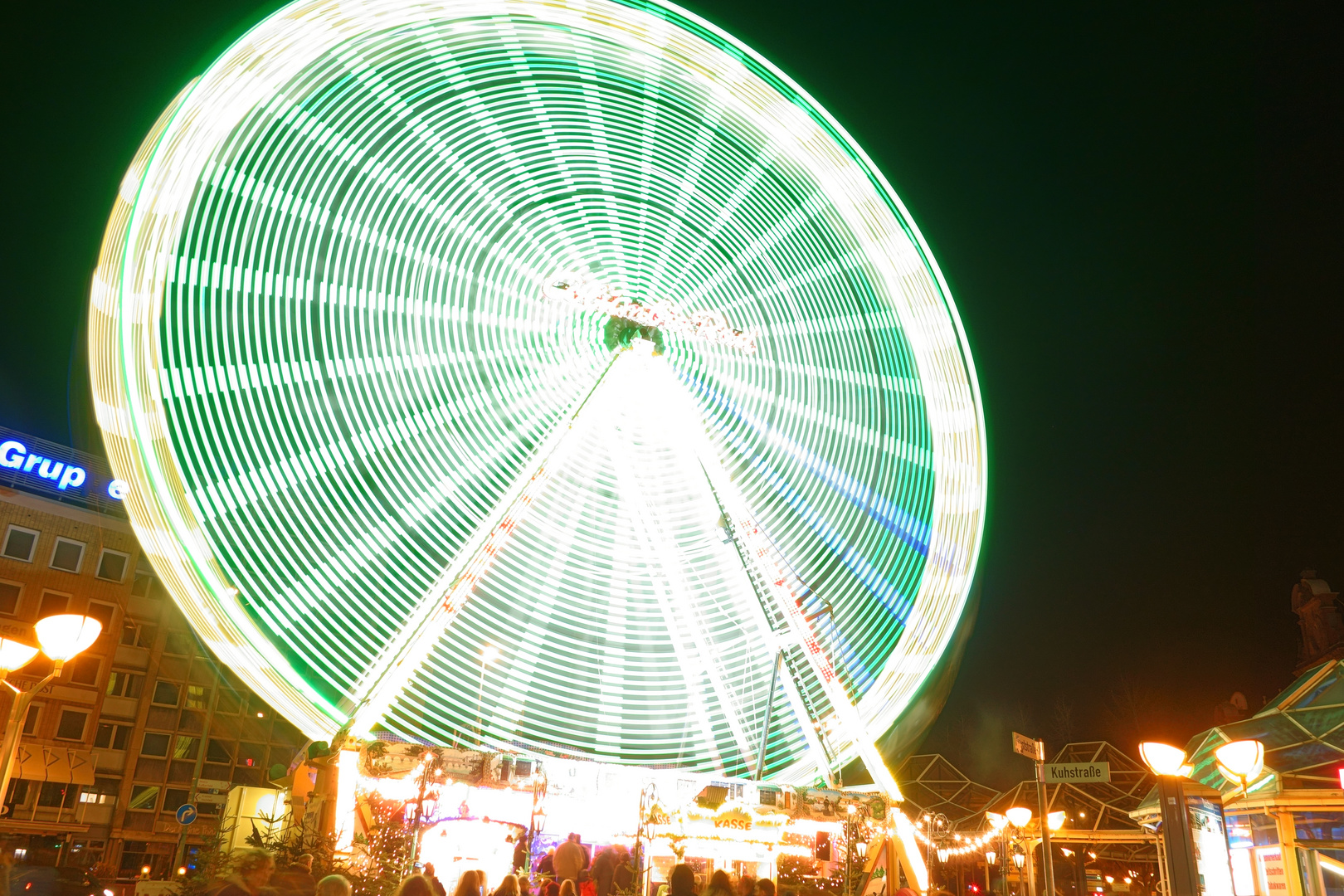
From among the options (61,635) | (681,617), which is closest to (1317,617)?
(681,617)

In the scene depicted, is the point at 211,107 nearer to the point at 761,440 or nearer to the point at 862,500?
the point at 761,440

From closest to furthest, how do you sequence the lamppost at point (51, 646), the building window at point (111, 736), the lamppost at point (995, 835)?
the lamppost at point (51, 646)
the lamppost at point (995, 835)
the building window at point (111, 736)

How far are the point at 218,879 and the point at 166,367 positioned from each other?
18.3 ft

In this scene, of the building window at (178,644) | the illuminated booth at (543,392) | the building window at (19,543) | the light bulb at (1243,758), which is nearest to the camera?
the light bulb at (1243,758)

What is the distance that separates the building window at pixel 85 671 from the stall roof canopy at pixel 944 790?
1037 inches

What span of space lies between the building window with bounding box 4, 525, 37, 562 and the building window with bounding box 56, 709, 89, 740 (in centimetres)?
460

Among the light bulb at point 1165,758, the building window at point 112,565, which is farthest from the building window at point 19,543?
the light bulb at point 1165,758

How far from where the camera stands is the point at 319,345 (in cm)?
1175

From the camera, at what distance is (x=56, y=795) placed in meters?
25.5

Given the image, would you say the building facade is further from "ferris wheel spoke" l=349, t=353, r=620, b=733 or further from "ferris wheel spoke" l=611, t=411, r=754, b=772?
"ferris wheel spoke" l=349, t=353, r=620, b=733

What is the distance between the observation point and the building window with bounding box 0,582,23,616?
25.3 metres

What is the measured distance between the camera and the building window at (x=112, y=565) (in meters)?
28.7

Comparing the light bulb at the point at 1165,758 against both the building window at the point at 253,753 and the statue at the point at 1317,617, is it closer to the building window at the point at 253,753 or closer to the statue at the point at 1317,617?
the statue at the point at 1317,617

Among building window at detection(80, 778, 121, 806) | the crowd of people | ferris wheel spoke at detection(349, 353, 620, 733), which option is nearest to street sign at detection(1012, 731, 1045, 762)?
the crowd of people
